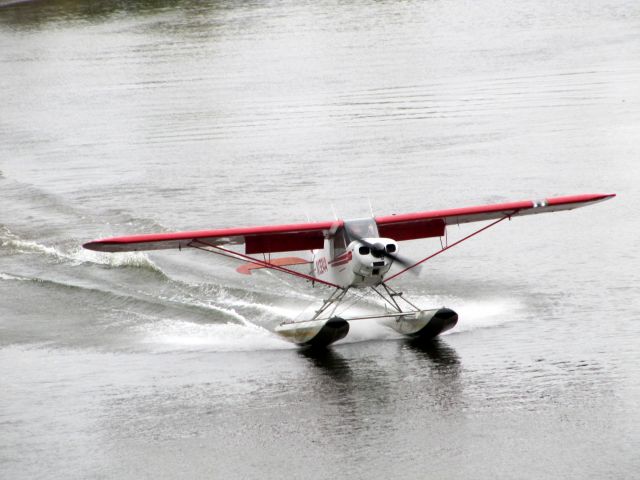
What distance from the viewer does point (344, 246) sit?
18703 millimetres

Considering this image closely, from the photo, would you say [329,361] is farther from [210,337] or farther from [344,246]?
[210,337]

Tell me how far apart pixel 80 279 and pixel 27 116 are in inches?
1121

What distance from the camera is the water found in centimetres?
1591

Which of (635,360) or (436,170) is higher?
(635,360)

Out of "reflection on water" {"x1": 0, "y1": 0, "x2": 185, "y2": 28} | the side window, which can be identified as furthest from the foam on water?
"reflection on water" {"x1": 0, "y1": 0, "x2": 185, "y2": 28}

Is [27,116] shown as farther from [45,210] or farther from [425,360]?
[425,360]

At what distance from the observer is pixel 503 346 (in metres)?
19.3

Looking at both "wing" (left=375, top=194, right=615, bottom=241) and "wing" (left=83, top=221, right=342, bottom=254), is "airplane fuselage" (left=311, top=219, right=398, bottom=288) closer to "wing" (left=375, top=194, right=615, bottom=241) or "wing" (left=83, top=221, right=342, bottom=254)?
"wing" (left=83, top=221, right=342, bottom=254)

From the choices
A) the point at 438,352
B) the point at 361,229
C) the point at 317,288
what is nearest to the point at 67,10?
the point at 317,288

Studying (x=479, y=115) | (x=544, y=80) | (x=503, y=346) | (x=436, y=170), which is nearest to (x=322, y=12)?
(x=544, y=80)

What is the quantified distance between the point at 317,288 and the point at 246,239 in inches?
149

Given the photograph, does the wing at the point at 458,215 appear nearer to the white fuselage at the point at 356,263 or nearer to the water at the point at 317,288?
the white fuselage at the point at 356,263

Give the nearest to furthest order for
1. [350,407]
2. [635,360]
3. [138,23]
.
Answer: [350,407] < [635,360] < [138,23]

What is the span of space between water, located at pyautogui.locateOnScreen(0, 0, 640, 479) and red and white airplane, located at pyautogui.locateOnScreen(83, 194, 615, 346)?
50 cm
